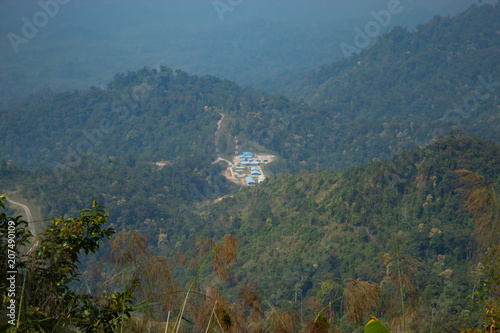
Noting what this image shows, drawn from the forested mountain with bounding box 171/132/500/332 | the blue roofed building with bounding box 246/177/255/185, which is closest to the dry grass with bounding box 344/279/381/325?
the forested mountain with bounding box 171/132/500/332

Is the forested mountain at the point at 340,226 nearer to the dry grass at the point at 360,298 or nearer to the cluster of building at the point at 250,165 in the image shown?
the dry grass at the point at 360,298

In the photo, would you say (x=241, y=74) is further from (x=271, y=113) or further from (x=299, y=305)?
(x=299, y=305)

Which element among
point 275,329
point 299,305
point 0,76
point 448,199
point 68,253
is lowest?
point 299,305

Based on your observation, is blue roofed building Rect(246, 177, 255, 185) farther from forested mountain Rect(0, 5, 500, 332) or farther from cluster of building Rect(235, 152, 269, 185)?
forested mountain Rect(0, 5, 500, 332)

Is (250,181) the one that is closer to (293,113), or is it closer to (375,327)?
(293,113)

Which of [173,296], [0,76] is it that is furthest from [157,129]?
[0,76]

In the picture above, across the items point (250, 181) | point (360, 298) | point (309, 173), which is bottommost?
point (250, 181)
